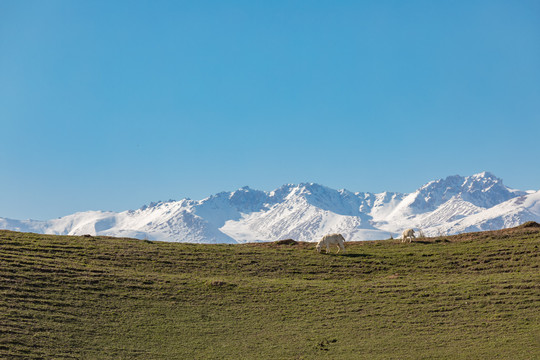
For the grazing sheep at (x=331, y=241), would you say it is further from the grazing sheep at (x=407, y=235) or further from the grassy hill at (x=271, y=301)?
the grazing sheep at (x=407, y=235)

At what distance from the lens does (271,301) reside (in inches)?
1476

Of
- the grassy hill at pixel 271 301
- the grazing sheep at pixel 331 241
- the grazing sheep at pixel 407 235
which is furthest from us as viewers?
the grazing sheep at pixel 407 235

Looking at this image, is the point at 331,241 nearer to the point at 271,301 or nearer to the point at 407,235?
the point at 407,235

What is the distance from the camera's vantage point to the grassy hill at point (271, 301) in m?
30.8

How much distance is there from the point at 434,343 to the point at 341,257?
657 inches

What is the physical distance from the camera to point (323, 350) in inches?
1213

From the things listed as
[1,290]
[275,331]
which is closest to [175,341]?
[275,331]

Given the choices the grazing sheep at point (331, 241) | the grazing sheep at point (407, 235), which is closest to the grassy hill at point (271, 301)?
the grazing sheep at point (331, 241)

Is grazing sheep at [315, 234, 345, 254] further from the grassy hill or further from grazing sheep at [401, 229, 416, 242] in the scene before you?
grazing sheep at [401, 229, 416, 242]

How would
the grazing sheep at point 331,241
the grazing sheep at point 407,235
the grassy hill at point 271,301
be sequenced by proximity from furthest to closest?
the grazing sheep at point 407,235, the grazing sheep at point 331,241, the grassy hill at point 271,301

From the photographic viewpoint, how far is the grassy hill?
101 ft

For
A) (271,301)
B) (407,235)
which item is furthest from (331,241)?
(271,301)

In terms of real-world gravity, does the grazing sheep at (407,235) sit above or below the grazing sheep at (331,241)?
above

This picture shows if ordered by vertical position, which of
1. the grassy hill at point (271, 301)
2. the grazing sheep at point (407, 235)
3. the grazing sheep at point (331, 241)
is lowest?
the grassy hill at point (271, 301)
